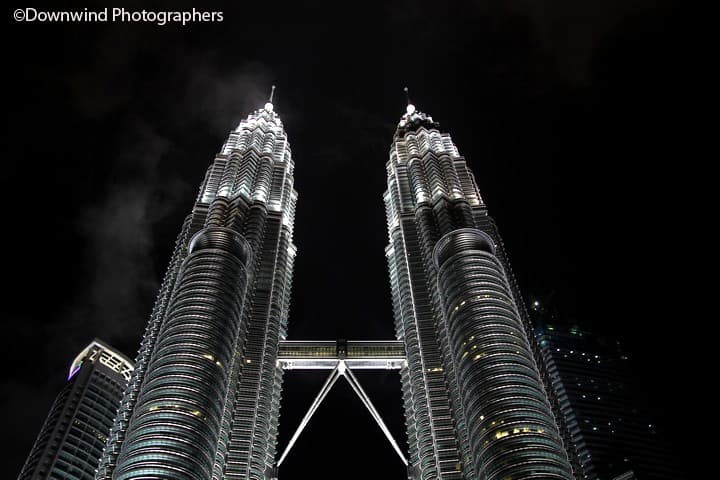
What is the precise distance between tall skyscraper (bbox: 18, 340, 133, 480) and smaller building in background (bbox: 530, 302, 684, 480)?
3774 inches

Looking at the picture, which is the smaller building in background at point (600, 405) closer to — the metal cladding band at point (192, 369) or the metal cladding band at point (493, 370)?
the metal cladding band at point (493, 370)

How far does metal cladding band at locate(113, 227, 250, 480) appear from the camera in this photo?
79.8 meters

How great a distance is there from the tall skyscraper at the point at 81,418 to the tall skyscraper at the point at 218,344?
47423mm

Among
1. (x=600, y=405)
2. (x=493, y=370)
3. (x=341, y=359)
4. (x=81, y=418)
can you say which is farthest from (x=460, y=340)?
(x=81, y=418)

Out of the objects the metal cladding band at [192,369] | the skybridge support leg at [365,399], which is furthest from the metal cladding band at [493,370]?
the metal cladding band at [192,369]

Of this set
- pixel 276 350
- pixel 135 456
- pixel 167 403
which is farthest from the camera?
pixel 276 350

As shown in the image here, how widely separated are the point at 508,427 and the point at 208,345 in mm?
40558

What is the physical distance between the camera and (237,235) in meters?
113

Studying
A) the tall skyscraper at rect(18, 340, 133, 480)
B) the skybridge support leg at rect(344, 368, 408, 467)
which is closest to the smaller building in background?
the skybridge support leg at rect(344, 368, 408, 467)

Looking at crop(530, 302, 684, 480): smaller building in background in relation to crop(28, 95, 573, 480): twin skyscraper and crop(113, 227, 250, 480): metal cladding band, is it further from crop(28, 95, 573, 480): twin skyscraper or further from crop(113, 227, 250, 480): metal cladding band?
crop(113, 227, 250, 480): metal cladding band

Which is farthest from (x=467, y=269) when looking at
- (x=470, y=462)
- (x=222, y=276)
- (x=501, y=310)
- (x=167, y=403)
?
(x=167, y=403)

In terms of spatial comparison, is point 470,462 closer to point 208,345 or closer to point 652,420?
point 208,345

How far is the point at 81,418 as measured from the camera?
14725 cm

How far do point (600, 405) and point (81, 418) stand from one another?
11276cm
